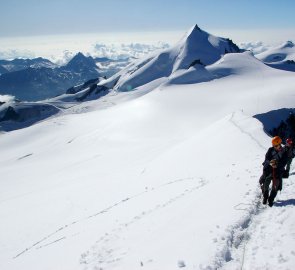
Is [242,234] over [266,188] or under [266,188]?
under

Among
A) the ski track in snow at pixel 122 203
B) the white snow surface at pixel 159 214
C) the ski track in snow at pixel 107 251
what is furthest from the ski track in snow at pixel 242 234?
the ski track in snow at pixel 122 203

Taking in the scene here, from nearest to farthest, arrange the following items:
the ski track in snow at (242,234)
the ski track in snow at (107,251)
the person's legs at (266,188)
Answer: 1. the ski track in snow at (242,234)
2. the ski track in snow at (107,251)
3. the person's legs at (266,188)

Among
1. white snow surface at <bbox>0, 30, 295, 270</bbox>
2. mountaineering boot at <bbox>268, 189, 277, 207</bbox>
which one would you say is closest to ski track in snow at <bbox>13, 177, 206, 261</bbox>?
white snow surface at <bbox>0, 30, 295, 270</bbox>

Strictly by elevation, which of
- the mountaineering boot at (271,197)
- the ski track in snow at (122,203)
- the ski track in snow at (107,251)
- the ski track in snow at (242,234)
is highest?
the mountaineering boot at (271,197)

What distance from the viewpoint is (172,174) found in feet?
88.3

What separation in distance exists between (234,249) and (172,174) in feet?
52.9

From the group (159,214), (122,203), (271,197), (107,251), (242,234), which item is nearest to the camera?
(242,234)

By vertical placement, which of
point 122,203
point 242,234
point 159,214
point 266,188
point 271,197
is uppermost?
point 266,188

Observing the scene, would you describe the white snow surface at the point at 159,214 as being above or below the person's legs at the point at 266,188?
below

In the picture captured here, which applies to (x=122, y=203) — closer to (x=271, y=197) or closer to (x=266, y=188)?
(x=266, y=188)

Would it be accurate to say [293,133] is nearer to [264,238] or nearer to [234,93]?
[234,93]

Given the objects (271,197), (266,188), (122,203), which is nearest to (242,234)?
(271,197)

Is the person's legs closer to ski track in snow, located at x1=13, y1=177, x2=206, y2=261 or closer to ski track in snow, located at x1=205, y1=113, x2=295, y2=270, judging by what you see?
ski track in snow, located at x1=205, y1=113, x2=295, y2=270

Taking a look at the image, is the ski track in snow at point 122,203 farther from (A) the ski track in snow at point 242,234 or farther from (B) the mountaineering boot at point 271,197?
(B) the mountaineering boot at point 271,197
